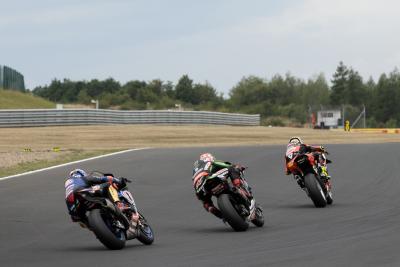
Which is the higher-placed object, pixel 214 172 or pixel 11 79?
pixel 11 79

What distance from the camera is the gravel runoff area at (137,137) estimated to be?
125 feet

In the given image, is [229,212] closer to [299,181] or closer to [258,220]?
[258,220]

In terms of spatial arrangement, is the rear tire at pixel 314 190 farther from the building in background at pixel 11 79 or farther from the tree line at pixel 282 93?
the tree line at pixel 282 93

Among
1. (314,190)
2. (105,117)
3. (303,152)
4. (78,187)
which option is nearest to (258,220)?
(314,190)

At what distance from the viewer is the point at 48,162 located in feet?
92.9

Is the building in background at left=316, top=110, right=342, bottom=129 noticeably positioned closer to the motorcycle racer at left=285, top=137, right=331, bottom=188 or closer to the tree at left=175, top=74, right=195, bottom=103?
the motorcycle racer at left=285, top=137, right=331, bottom=188

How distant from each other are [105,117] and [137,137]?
827 cm

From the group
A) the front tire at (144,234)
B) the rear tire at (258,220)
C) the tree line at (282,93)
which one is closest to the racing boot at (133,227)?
the front tire at (144,234)

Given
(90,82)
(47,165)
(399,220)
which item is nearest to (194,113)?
(47,165)

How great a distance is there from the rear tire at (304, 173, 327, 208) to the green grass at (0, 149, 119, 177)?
1056 cm

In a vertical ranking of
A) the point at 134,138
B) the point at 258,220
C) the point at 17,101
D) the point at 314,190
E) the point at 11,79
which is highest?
the point at 11,79

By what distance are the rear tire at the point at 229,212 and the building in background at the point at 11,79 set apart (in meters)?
55.2

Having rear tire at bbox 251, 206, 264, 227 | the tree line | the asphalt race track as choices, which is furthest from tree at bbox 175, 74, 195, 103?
rear tire at bbox 251, 206, 264, 227

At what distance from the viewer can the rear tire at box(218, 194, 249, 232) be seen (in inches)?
487
